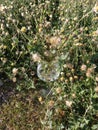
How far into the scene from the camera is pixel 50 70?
269cm

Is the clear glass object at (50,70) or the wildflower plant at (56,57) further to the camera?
the clear glass object at (50,70)

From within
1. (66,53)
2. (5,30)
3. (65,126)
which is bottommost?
(65,126)

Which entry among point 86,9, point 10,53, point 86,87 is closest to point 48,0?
point 86,9

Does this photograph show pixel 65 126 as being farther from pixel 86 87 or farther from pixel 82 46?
pixel 82 46

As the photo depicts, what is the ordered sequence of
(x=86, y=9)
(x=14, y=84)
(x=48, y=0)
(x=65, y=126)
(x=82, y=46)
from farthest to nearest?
1. (x=48, y=0)
2. (x=86, y=9)
3. (x=14, y=84)
4. (x=82, y=46)
5. (x=65, y=126)

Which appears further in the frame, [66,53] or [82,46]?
[82,46]

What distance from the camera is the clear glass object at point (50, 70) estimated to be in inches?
103

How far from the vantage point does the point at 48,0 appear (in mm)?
3629

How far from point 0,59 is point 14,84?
0.93 feet

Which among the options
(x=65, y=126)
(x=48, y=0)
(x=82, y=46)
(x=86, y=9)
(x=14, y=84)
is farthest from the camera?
(x=48, y=0)

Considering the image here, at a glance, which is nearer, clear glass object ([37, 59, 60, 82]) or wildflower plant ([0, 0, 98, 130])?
wildflower plant ([0, 0, 98, 130])

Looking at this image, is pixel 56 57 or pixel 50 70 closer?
pixel 56 57

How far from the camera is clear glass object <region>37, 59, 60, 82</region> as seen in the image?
261 cm

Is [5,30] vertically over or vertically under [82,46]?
over
